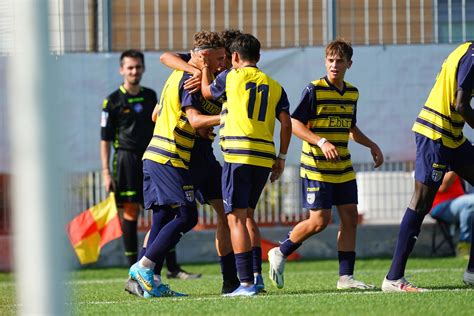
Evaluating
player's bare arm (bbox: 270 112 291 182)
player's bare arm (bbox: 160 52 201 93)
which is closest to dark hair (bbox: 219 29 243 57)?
player's bare arm (bbox: 160 52 201 93)

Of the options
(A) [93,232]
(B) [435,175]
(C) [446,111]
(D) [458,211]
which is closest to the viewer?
(B) [435,175]

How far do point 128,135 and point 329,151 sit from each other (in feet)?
11.1

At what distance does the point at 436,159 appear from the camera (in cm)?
757

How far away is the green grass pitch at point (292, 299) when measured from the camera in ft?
20.6

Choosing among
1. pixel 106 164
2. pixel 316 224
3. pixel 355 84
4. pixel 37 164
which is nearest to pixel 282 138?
pixel 316 224

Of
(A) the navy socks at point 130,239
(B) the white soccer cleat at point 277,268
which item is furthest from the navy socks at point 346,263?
(A) the navy socks at point 130,239

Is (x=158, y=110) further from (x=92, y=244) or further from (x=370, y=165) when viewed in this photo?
(x=370, y=165)

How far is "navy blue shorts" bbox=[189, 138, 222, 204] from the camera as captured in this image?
8.07 metres

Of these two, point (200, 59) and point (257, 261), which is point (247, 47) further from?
point (257, 261)

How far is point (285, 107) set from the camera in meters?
7.56

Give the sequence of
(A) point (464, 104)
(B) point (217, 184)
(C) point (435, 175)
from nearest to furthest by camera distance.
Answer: (A) point (464, 104) → (C) point (435, 175) → (B) point (217, 184)

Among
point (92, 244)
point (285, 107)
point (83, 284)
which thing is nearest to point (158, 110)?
point (285, 107)

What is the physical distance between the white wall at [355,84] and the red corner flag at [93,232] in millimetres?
627

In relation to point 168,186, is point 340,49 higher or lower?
higher
